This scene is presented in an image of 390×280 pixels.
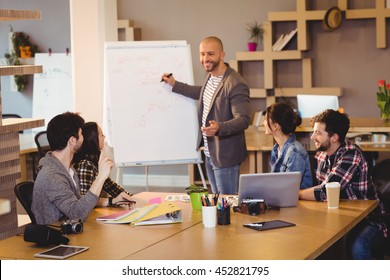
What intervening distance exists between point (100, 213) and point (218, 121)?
1.57m

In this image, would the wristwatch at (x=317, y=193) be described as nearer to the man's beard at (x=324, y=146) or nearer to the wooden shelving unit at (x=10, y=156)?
the man's beard at (x=324, y=146)

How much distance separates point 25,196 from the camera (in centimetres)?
351

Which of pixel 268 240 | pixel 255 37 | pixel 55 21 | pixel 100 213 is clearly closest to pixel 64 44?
pixel 55 21

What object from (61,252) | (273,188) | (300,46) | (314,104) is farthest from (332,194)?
(300,46)

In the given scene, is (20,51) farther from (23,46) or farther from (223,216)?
(223,216)

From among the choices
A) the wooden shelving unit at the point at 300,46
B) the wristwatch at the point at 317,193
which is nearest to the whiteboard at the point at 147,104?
the wristwatch at the point at 317,193

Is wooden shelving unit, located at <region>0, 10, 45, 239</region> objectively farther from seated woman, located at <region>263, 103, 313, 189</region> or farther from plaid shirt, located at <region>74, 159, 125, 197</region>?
seated woman, located at <region>263, 103, 313, 189</region>

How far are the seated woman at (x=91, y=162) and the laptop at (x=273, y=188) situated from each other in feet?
2.23

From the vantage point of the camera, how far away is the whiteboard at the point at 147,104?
5.42 m

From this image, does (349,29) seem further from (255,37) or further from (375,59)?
(255,37)

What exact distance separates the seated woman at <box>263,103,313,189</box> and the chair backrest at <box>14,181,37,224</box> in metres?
1.37
